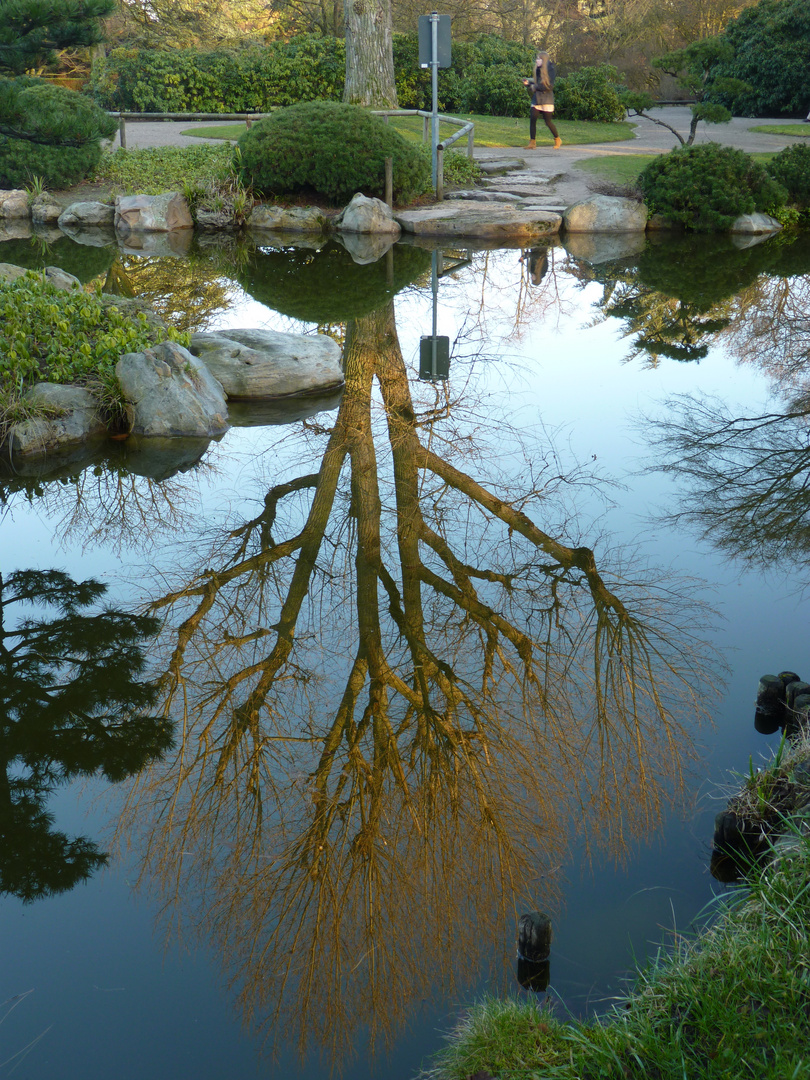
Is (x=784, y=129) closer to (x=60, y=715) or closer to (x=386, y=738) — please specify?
(x=386, y=738)

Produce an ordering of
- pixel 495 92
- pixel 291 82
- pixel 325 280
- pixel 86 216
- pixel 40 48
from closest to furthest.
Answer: pixel 40 48, pixel 325 280, pixel 86 216, pixel 291 82, pixel 495 92

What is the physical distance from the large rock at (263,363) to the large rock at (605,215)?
775 centimetres

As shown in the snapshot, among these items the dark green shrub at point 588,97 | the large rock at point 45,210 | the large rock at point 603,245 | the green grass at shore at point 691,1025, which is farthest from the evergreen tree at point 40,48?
the dark green shrub at point 588,97

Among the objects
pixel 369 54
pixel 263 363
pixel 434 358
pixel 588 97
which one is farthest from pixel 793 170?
pixel 588 97

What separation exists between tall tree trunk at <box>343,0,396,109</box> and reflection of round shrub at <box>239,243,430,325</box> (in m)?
7.18

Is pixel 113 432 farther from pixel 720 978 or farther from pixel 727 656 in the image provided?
pixel 720 978

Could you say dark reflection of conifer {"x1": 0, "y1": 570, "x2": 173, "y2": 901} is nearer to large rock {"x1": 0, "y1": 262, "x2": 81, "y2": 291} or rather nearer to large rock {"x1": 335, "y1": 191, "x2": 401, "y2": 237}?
large rock {"x1": 0, "y1": 262, "x2": 81, "y2": 291}

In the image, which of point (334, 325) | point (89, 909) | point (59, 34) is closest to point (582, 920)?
point (89, 909)

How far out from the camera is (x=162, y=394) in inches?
249

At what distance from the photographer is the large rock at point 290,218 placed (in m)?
14.0

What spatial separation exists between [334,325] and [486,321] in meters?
1.58

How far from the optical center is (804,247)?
12656 millimetres

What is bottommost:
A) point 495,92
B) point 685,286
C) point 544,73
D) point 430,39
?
point 685,286

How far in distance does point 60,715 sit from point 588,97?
2490cm
